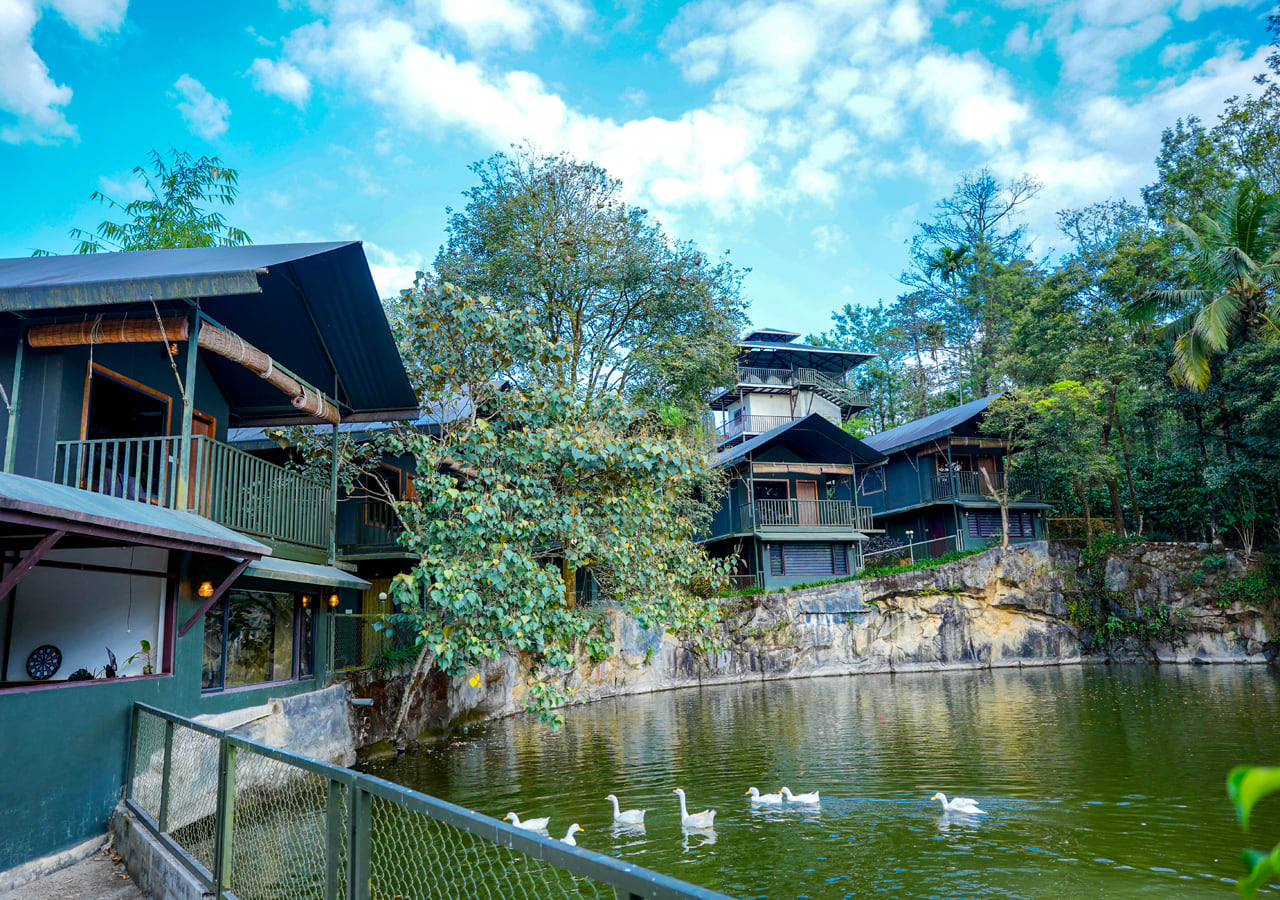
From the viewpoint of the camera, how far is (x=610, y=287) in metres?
21.9

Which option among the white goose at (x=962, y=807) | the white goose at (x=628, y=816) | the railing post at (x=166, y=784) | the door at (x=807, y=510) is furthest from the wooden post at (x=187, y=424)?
Answer: the door at (x=807, y=510)

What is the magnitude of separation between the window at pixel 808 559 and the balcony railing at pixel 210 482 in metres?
19.6

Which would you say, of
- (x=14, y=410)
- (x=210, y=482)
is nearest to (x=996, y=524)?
(x=210, y=482)

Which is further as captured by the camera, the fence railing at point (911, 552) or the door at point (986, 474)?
the door at point (986, 474)

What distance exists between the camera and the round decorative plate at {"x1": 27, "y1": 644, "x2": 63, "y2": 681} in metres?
8.96

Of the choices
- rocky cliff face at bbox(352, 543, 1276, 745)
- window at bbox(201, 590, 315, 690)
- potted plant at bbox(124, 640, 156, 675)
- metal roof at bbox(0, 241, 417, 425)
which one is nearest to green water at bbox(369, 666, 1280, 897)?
window at bbox(201, 590, 315, 690)

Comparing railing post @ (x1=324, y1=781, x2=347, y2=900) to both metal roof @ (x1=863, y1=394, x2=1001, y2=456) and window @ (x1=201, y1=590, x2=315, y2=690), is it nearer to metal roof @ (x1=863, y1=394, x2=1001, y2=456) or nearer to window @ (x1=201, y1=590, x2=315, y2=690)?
window @ (x1=201, y1=590, x2=315, y2=690)

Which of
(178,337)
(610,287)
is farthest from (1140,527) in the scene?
(178,337)

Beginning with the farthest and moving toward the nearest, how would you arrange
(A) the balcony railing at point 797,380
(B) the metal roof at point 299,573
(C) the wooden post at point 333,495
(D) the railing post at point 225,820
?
(A) the balcony railing at point 797,380 → (C) the wooden post at point 333,495 → (B) the metal roof at point 299,573 → (D) the railing post at point 225,820

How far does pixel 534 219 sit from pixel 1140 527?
2603 cm

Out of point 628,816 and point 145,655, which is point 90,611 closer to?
point 145,655

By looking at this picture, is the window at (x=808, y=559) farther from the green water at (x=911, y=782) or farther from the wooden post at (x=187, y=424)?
the wooden post at (x=187, y=424)

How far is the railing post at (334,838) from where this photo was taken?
3322 millimetres

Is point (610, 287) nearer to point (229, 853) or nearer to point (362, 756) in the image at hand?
point (362, 756)
